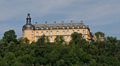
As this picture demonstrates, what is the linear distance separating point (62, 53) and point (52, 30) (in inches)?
1478

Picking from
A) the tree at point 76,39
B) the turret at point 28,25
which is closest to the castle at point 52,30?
the turret at point 28,25

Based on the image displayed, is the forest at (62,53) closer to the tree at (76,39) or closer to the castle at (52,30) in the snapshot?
the tree at (76,39)

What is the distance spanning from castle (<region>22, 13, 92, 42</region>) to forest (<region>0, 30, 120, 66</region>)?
22038 millimetres

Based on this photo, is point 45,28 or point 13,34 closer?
point 13,34

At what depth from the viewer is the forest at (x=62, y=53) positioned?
312 ft

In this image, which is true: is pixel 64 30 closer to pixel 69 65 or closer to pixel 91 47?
pixel 91 47

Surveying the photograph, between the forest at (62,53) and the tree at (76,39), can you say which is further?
the tree at (76,39)

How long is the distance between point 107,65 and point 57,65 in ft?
27.7

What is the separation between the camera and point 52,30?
138 m

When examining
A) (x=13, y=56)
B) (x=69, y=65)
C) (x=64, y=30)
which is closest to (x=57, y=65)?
(x=69, y=65)

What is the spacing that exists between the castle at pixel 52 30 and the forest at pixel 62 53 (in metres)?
22.0

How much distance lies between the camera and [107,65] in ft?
313

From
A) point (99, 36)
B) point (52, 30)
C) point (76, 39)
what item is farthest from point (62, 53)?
point (52, 30)

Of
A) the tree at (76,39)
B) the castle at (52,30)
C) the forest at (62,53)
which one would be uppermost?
the castle at (52,30)
